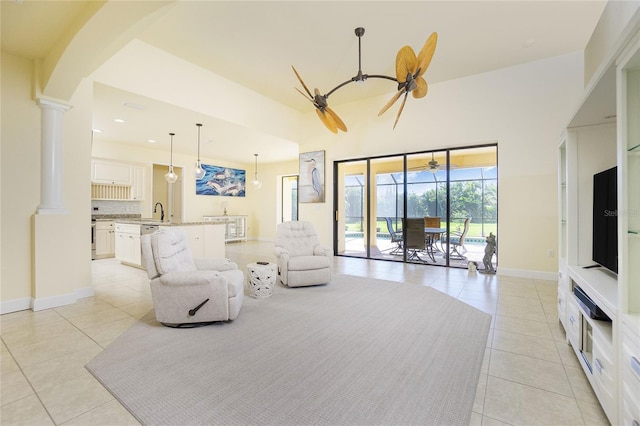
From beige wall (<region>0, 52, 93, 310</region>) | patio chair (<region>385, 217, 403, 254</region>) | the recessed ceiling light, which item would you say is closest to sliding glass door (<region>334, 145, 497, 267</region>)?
patio chair (<region>385, 217, 403, 254</region>)

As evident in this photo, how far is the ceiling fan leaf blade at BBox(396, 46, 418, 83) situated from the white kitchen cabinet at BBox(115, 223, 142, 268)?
5.41 m

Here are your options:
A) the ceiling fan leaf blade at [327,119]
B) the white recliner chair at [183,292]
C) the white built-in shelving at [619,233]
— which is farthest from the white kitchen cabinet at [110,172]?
the white built-in shelving at [619,233]

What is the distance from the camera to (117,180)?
282 inches

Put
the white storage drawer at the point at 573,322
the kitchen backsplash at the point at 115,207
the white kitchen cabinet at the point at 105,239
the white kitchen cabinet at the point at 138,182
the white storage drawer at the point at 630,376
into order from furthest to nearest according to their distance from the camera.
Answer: the white kitchen cabinet at the point at 138,182 < the kitchen backsplash at the point at 115,207 < the white kitchen cabinet at the point at 105,239 < the white storage drawer at the point at 573,322 < the white storage drawer at the point at 630,376

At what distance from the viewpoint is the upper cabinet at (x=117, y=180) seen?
22.5 ft

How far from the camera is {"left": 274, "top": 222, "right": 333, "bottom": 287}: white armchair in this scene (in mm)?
4004

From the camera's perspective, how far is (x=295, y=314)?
3.00 meters

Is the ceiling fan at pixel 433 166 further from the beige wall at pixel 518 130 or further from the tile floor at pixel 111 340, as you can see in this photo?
the tile floor at pixel 111 340

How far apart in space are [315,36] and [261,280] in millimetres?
3412

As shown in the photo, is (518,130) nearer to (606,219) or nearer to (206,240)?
(606,219)

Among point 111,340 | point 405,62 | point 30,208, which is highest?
point 405,62

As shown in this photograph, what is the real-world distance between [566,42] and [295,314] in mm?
5377

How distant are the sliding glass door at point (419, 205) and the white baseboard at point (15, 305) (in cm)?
541

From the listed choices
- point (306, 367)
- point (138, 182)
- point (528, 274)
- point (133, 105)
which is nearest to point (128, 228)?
point (138, 182)
